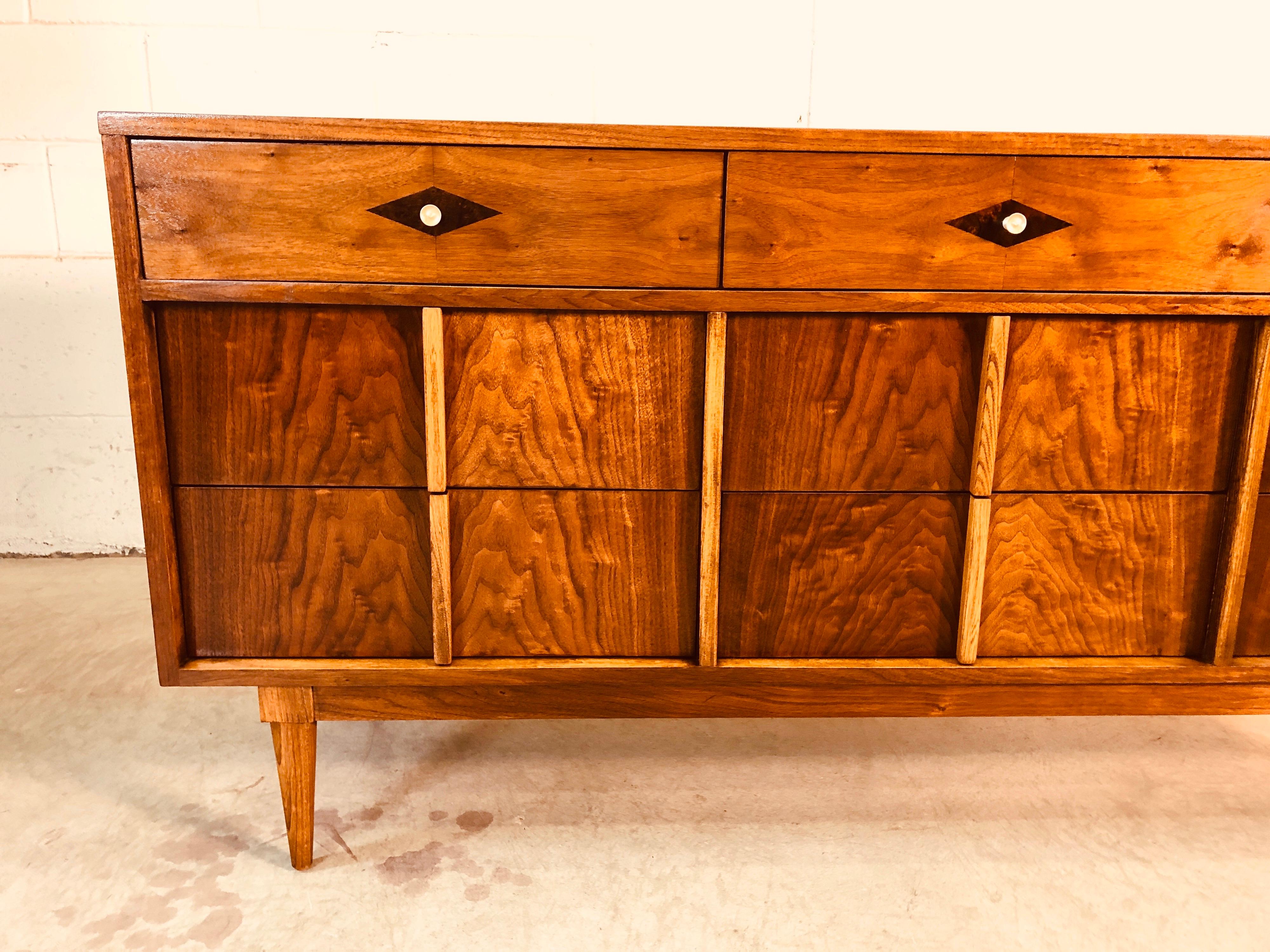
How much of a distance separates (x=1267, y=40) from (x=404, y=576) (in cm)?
249

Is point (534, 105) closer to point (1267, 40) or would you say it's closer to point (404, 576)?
point (404, 576)

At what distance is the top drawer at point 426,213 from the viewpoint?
107cm

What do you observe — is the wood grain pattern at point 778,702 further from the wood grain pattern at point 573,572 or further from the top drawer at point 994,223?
the top drawer at point 994,223

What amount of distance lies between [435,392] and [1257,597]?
3.90 feet

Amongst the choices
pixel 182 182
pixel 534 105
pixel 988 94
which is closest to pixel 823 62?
pixel 988 94

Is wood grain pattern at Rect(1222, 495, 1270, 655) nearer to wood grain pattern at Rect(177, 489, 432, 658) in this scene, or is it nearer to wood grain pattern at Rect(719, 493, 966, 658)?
wood grain pattern at Rect(719, 493, 966, 658)

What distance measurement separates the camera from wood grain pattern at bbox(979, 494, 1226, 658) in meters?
1.23

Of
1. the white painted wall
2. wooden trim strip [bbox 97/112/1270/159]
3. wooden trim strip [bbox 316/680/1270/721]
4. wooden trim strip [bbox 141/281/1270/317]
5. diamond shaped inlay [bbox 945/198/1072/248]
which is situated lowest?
wooden trim strip [bbox 316/680/1270/721]

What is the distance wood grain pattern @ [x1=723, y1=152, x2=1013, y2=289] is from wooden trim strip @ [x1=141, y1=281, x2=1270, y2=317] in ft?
0.06

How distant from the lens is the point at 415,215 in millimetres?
1093

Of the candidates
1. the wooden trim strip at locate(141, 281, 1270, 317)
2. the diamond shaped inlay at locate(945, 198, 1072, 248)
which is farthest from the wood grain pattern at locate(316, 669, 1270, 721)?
the diamond shaped inlay at locate(945, 198, 1072, 248)

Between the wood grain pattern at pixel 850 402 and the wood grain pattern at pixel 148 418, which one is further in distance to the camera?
the wood grain pattern at pixel 850 402

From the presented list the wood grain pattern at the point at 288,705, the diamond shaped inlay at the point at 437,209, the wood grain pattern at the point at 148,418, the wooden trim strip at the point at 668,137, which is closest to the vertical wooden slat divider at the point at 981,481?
the wooden trim strip at the point at 668,137

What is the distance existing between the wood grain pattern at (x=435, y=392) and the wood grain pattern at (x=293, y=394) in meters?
0.03
